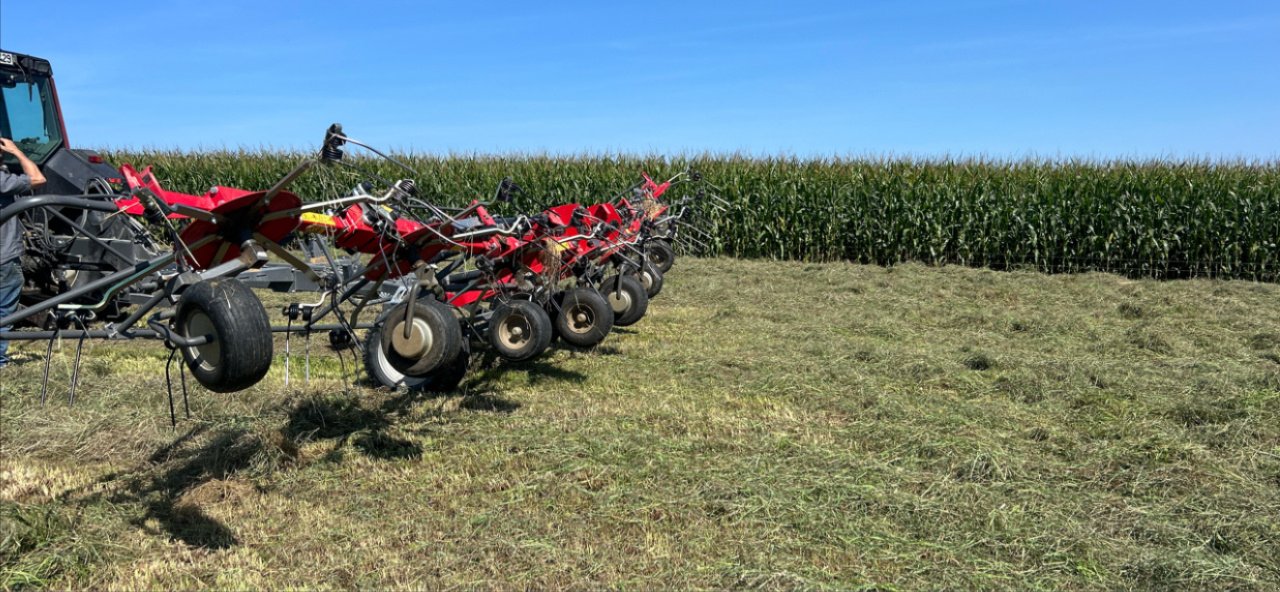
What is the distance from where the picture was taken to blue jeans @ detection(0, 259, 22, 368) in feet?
21.8

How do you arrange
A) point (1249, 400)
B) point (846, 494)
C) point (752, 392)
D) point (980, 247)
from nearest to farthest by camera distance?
point (846, 494) < point (1249, 400) < point (752, 392) < point (980, 247)

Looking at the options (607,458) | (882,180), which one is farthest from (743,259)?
(607,458)

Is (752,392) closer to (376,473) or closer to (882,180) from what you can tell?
(376,473)

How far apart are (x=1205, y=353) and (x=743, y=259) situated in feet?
31.8

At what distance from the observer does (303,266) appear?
4.47m

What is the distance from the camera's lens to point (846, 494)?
433cm

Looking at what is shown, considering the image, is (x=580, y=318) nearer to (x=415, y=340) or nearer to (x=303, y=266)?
(x=415, y=340)

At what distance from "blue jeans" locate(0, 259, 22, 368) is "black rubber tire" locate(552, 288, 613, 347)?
13.1 feet

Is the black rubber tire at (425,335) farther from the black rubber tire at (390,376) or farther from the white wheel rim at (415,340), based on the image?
the black rubber tire at (390,376)

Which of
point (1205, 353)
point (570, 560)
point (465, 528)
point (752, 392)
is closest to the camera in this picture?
point (570, 560)

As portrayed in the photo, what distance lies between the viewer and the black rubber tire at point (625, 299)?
8367 mm

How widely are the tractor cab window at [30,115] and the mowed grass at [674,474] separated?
85.0 inches

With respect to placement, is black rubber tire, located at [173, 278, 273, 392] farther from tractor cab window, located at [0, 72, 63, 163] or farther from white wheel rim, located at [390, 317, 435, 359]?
tractor cab window, located at [0, 72, 63, 163]

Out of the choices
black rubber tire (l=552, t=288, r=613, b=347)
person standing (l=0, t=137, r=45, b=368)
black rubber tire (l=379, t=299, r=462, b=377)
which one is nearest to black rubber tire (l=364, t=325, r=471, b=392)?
black rubber tire (l=552, t=288, r=613, b=347)
